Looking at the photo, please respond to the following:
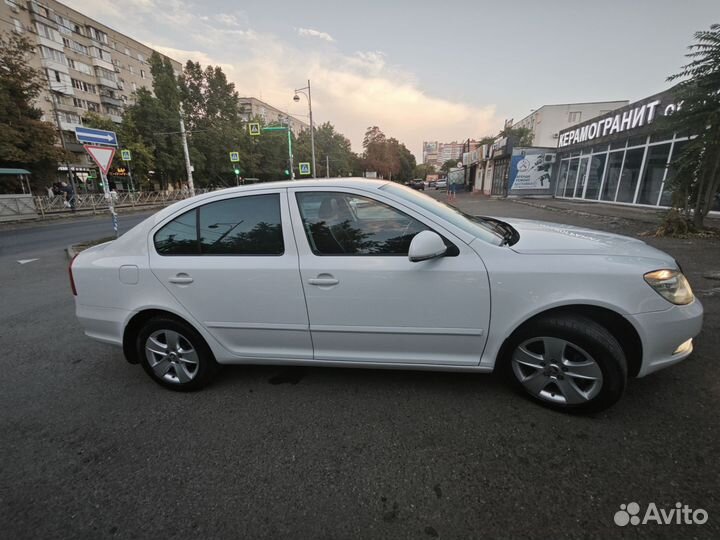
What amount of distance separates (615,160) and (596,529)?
2037 cm

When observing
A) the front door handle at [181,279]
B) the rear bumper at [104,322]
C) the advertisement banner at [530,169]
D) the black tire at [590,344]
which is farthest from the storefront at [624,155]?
the rear bumper at [104,322]

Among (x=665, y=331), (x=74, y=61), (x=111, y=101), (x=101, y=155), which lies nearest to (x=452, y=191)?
(x=101, y=155)

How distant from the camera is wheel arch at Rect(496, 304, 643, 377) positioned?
2.17 meters

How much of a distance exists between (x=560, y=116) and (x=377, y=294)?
69718 millimetres

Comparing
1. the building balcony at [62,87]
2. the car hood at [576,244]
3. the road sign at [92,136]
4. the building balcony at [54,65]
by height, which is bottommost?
the car hood at [576,244]

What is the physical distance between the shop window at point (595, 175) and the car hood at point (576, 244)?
64.2 ft

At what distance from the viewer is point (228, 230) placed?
260 cm

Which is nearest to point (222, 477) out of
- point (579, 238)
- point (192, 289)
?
point (192, 289)

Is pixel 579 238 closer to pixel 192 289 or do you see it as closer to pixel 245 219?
pixel 245 219

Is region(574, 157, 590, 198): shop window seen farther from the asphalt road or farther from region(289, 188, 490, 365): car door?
region(289, 188, 490, 365): car door

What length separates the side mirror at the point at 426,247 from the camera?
2109 mm

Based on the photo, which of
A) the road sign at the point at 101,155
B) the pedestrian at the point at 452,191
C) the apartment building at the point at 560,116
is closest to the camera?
the road sign at the point at 101,155

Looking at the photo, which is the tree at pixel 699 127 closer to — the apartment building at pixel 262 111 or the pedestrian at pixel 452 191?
the pedestrian at pixel 452 191

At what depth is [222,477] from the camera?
198cm
